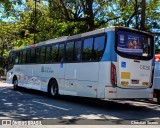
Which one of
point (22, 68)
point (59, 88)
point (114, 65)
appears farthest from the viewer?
point (22, 68)

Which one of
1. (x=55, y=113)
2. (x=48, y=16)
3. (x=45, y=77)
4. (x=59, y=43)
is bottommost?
(x=55, y=113)

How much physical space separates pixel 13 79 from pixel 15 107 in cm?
1119

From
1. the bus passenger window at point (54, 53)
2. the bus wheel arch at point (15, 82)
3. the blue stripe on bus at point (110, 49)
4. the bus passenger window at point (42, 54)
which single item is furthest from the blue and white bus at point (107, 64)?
the bus wheel arch at point (15, 82)

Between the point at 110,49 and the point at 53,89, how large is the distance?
18.5 feet

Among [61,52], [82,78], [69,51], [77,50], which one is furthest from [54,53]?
[82,78]

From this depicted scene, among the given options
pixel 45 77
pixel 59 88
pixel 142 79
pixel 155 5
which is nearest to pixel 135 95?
pixel 142 79

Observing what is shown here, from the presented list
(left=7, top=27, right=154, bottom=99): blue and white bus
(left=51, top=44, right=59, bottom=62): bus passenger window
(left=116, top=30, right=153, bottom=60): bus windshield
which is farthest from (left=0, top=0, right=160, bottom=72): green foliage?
(left=116, top=30, right=153, bottom=60): bus windshield

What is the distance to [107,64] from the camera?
12758 millimetres

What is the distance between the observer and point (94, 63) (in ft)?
44.5

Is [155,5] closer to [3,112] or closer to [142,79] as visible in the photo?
[142,79]

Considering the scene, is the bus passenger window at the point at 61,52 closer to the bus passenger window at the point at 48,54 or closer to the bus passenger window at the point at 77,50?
the bus passenger window at the point at 48,54

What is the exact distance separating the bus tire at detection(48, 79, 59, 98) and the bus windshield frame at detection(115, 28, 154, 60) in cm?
516

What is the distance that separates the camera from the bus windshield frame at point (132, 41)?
511 inches

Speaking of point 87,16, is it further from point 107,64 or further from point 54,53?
point 107,64
